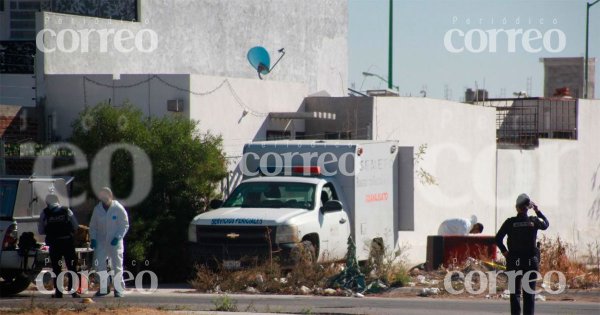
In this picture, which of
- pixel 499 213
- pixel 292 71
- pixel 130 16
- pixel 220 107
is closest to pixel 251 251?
pixel 220 107

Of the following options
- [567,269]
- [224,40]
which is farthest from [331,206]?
[224,40]

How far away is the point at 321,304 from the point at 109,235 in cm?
366

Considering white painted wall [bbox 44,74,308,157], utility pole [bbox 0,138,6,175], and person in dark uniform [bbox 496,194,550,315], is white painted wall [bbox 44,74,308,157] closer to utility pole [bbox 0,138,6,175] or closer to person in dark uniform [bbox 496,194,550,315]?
utility pole [bbox 0,138,6,175]

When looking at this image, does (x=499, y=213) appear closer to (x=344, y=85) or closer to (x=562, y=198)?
(x=562, y=198)

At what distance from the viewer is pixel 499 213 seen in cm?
3262

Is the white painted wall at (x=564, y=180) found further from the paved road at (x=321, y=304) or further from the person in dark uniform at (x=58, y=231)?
the person in dark uniform at (x=58, y=231)

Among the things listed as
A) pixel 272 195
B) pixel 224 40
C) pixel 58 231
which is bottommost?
pixel 58 231

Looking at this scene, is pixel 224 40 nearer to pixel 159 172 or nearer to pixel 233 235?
pixel 159 172

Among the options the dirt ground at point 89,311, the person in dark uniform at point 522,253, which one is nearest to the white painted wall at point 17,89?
the dirt ground at point 89,311

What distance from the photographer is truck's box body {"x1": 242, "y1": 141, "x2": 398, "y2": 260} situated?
21.1 m

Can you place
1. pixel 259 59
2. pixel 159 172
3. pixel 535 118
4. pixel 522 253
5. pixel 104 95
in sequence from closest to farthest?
pixel 522 253, pixel 159 172, pixel 104 95, pixel 259 59, pixel 535 118

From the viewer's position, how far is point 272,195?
2056 centimetres

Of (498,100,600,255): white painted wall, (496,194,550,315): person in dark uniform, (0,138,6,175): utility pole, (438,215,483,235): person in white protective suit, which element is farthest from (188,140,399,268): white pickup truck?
(498,100,600,255): white painted wall

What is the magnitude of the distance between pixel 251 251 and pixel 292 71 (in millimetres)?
18256
